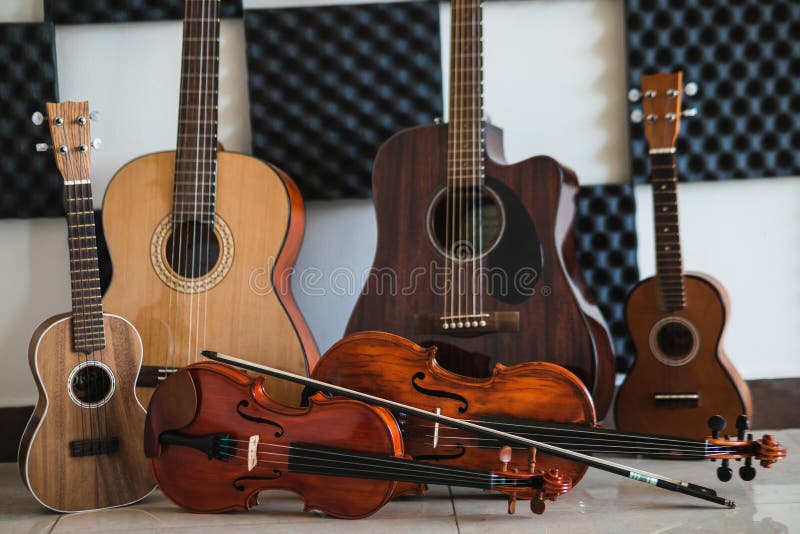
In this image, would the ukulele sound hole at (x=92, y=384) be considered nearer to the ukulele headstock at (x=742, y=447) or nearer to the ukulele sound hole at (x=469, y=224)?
the ukulele sound hole at (x=469, y=224)

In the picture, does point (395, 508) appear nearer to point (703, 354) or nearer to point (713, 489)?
point (713, 489)

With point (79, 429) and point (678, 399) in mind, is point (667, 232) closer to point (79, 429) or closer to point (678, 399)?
point (678, 399)

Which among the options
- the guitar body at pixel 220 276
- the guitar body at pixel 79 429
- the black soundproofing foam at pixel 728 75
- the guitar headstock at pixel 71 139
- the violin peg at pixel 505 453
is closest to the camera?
the violin peg at pixel 505 453

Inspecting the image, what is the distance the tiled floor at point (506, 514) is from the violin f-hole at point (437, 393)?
0.87 ft

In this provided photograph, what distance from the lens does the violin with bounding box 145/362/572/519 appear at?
6.08 ft

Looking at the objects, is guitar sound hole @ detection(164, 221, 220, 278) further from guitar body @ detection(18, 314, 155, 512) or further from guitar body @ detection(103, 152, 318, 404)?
guitar body @ detection(18, 314, 155, 512)

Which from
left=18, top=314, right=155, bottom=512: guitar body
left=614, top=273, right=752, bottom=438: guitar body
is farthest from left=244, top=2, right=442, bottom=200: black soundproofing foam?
left=614, top=273, right=752, bottom=438: guitar body

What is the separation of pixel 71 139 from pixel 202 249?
0.48m

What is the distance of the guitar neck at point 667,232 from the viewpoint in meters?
2.45

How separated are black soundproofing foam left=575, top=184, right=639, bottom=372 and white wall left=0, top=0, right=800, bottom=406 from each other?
0.06 meters

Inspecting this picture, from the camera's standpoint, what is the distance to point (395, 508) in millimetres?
2031

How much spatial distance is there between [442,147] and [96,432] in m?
1.28

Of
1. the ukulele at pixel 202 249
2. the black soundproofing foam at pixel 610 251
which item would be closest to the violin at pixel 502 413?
the ukulele at pixel 202 249

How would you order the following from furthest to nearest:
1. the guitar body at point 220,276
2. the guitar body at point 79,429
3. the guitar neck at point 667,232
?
the guitar neck at point 667,232 → the guitar body at point 220,276 → the guitar body at point 79,429
